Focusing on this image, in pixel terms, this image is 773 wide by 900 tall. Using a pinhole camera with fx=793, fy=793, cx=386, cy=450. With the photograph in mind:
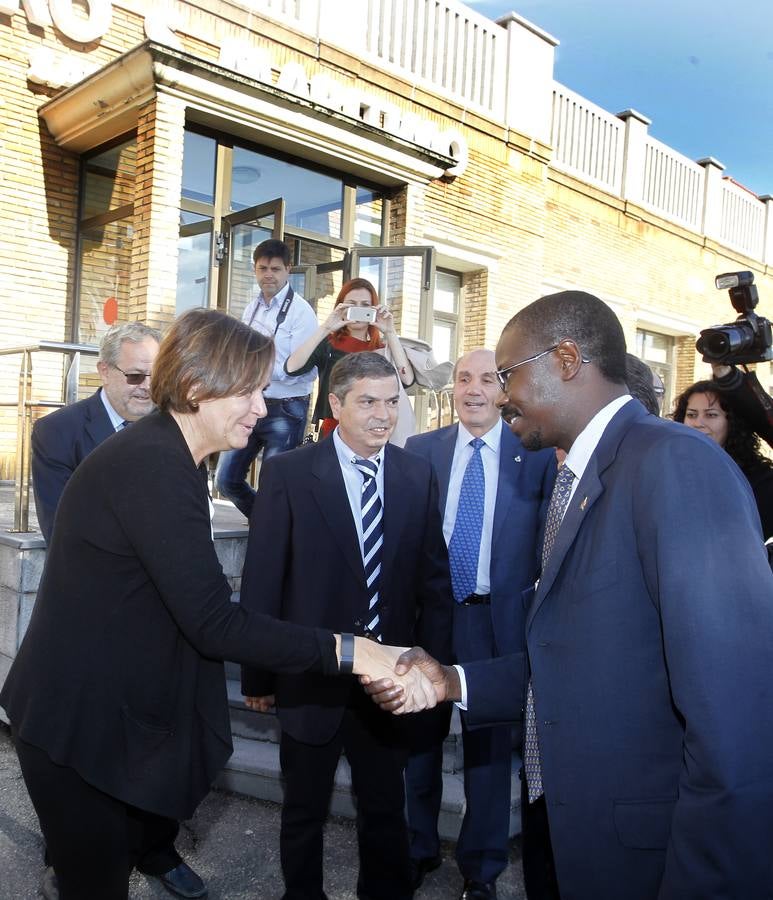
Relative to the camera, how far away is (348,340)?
4961mm

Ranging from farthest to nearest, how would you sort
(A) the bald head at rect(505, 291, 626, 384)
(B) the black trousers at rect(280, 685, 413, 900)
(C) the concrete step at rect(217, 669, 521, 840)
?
(C) the concrete step at rect(217, 669, 521, 840), (B) the black trousers at rect(280, 685, 413, 900), (A) the bald head at rect(505, 291, 626, 384)

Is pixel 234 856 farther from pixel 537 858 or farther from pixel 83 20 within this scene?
pixel 83 20

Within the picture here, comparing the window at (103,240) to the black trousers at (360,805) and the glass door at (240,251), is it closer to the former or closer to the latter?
the glass door at (240,251)

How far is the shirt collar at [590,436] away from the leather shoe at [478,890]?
2.07 meters

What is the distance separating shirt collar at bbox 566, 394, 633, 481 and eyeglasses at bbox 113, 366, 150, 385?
7.29 feet

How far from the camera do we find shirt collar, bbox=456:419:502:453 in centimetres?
339

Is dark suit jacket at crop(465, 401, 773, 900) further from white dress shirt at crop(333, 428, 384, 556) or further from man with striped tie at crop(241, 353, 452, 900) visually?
white dress shirt at crop(333, 428, 384, 556)

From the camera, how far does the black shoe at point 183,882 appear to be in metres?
2.97

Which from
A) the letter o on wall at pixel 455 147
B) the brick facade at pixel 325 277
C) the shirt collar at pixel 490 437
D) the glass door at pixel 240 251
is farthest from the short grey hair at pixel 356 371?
the letter o on wall at pixel 455 147

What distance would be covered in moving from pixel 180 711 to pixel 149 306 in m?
6.13

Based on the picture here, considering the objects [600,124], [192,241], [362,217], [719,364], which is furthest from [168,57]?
[600,124]

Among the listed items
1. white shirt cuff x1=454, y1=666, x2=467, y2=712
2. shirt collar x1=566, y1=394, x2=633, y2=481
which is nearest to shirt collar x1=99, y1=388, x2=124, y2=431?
white shirt cuff x1=454, y1=666, x2=467, y2=712

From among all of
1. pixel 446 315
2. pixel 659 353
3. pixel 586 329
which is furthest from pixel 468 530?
pixel 659 353

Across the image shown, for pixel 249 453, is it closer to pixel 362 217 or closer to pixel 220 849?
pixel 220 849
